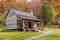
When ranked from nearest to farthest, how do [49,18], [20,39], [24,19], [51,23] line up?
[20,39] < [24,19] < [49,18] < [51,23]

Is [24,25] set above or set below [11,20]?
below

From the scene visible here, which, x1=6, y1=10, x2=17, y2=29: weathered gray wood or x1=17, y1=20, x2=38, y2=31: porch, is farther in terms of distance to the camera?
x1=6, y1=10, x2=17, y2=29: weathered gray wood

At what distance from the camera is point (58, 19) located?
6134 centimetres

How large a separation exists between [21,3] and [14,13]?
1184 inches

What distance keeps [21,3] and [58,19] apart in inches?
608

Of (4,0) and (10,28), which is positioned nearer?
(10,28)

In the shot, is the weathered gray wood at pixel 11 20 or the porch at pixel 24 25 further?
the weathered gray wood at pixel 11 20

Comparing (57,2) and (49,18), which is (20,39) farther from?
(57,2)

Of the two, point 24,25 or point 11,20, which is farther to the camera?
point 11,20

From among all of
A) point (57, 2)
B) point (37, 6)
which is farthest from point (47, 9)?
point (57, 2)

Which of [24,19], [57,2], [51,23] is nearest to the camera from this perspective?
[24,19]

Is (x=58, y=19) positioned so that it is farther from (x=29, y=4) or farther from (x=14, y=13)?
(x=14, y=13)

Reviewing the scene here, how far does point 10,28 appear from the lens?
38.2 metres

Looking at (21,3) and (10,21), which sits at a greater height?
(21,3)
